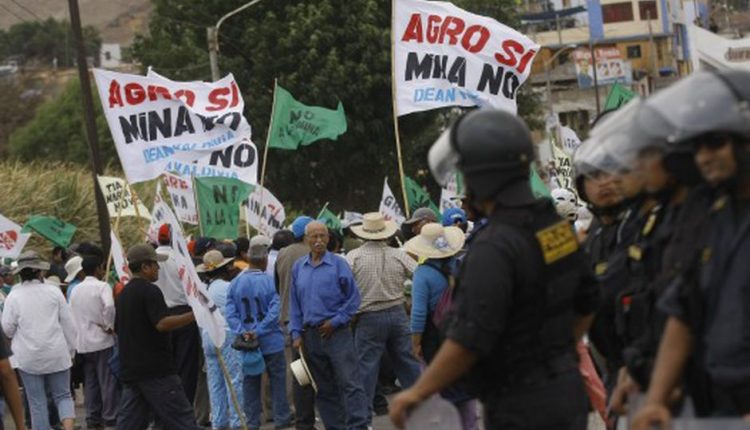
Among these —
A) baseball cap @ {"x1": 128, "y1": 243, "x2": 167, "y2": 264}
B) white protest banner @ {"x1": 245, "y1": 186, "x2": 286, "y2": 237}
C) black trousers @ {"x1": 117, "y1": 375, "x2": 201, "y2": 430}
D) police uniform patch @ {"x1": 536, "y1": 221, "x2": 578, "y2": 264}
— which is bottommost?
black trousers @ {"x1": 117, "y1": 375, "x2": 201, "y2": 430}

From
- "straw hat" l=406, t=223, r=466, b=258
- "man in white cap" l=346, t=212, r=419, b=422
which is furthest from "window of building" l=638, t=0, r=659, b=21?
"straw hat" l=406, t=223, r=466, b=258

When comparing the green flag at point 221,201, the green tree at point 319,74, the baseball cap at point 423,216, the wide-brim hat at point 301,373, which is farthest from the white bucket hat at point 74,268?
the green tree at point 319,74

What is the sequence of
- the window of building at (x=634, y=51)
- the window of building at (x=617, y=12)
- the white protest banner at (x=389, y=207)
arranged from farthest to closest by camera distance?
the window of building at (x=617, y=12)
the window of building at (x=634, y=51)
the white protest banner at (x=389, y=207)

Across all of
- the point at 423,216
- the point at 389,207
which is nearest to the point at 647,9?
the point at 389,207

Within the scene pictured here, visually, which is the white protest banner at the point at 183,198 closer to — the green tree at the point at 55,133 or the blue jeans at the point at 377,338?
the blue jeans at the point at 377,338

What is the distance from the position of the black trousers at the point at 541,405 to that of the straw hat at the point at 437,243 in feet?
19.5

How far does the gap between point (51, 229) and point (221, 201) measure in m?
2.37

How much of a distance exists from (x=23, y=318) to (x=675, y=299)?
10.4 metres

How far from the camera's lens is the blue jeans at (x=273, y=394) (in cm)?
1535

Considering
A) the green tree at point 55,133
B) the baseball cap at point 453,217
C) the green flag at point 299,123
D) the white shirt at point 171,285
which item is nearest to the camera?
the white shirt at point 171,285

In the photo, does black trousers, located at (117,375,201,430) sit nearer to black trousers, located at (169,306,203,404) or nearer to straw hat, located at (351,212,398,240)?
straw hat, located at (351,212,398,240)

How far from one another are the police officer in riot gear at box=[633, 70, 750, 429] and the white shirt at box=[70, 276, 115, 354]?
431 inches

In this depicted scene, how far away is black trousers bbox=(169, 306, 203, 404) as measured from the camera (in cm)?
1614

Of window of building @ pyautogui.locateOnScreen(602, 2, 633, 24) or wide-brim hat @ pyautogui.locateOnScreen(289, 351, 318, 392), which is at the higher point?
window of building @ pyautogui.locateOnScreen(602, 2, 633, 24)
